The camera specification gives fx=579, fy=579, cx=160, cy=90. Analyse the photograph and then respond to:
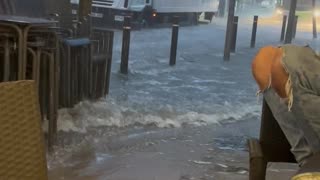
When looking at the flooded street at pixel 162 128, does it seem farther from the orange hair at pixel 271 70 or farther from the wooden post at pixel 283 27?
the wooden post at pixel 283 27

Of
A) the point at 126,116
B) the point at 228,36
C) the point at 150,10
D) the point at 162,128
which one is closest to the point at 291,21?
the point at 228,36

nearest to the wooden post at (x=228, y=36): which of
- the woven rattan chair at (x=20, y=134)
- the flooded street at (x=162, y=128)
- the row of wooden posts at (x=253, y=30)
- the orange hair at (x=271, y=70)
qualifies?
the row of wooden posts at (x=253, y=30)

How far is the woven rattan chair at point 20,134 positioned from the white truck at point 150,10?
13328 mm

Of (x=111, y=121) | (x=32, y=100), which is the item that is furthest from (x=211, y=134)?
(x=32, y=100)

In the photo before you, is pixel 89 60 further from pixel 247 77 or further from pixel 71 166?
pixel 247 77

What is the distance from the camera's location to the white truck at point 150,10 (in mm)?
17000

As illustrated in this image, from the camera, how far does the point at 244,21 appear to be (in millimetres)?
20234

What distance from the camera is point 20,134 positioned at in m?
1.87

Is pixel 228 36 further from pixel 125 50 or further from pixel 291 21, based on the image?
pixel 291 21

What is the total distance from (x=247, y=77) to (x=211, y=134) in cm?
429

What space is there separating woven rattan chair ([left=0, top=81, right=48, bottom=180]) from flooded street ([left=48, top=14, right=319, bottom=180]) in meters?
2.56

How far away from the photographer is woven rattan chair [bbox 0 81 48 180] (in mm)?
1836

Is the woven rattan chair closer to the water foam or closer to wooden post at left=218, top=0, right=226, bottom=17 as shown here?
the water foam

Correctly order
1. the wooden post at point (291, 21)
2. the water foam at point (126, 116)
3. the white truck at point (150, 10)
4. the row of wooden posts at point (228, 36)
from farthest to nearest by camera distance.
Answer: the white truck at point (150, 10) → the wooden post at point (291, 21) → the row of wooden posts at point (228, 36) → the water foam at point (126, 116)
